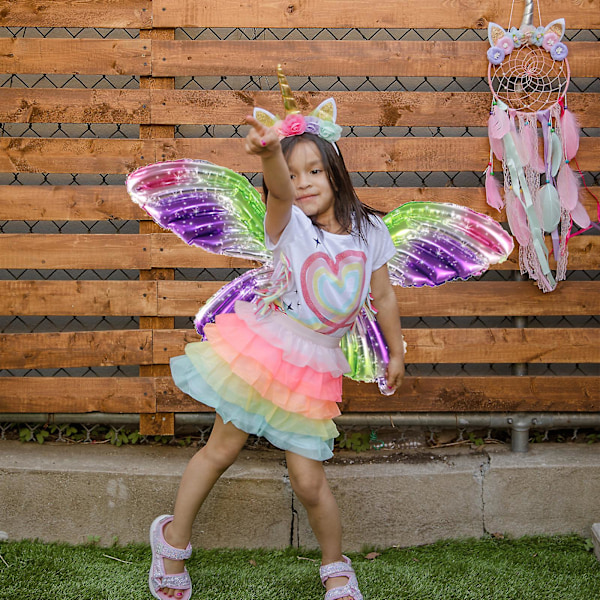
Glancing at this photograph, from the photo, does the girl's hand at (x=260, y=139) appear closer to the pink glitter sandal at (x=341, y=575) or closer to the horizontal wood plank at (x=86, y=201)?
the horizontal wood plank at (x=86, y=201)

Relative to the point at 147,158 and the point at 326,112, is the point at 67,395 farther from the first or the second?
the point at 326,112

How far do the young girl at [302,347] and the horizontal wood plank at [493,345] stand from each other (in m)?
0.75

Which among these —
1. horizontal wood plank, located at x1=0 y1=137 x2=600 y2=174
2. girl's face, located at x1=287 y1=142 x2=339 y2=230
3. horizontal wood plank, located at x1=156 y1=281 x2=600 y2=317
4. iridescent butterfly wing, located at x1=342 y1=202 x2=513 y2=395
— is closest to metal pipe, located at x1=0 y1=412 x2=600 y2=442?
horizontal wood plank, located at x1=156 y1=281 x2=600 y2=317


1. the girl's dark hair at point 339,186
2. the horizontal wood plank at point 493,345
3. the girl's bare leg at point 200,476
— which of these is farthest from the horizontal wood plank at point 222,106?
the girl's bare leg at point 200,476

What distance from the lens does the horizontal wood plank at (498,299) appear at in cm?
297

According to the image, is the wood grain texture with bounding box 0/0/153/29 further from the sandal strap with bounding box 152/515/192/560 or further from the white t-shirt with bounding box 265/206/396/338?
the sandal strap with bounding box 152/515/192/560

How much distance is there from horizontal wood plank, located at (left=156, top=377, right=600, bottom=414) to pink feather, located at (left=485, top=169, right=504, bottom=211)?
2.57 ft

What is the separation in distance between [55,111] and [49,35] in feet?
1.84

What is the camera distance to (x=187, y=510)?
2.29 meters

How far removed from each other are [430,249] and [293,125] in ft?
2.32

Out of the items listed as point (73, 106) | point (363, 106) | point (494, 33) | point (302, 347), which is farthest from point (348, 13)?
point (302, 347)

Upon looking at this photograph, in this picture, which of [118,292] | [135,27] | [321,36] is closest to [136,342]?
[118,292]

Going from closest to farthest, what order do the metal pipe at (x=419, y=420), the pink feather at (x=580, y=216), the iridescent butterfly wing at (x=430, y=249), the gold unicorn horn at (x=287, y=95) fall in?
the gold unicorn horn at (x=287, y=95) → the iridescent butterfly wing at (x=430, y=249) → the pink feather at (x=580, y=216) → the metal pipe at (x=419, y=420)

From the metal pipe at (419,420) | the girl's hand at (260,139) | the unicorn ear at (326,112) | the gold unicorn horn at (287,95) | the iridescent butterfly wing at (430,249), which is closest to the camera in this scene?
the girl's hand at (260,139)
